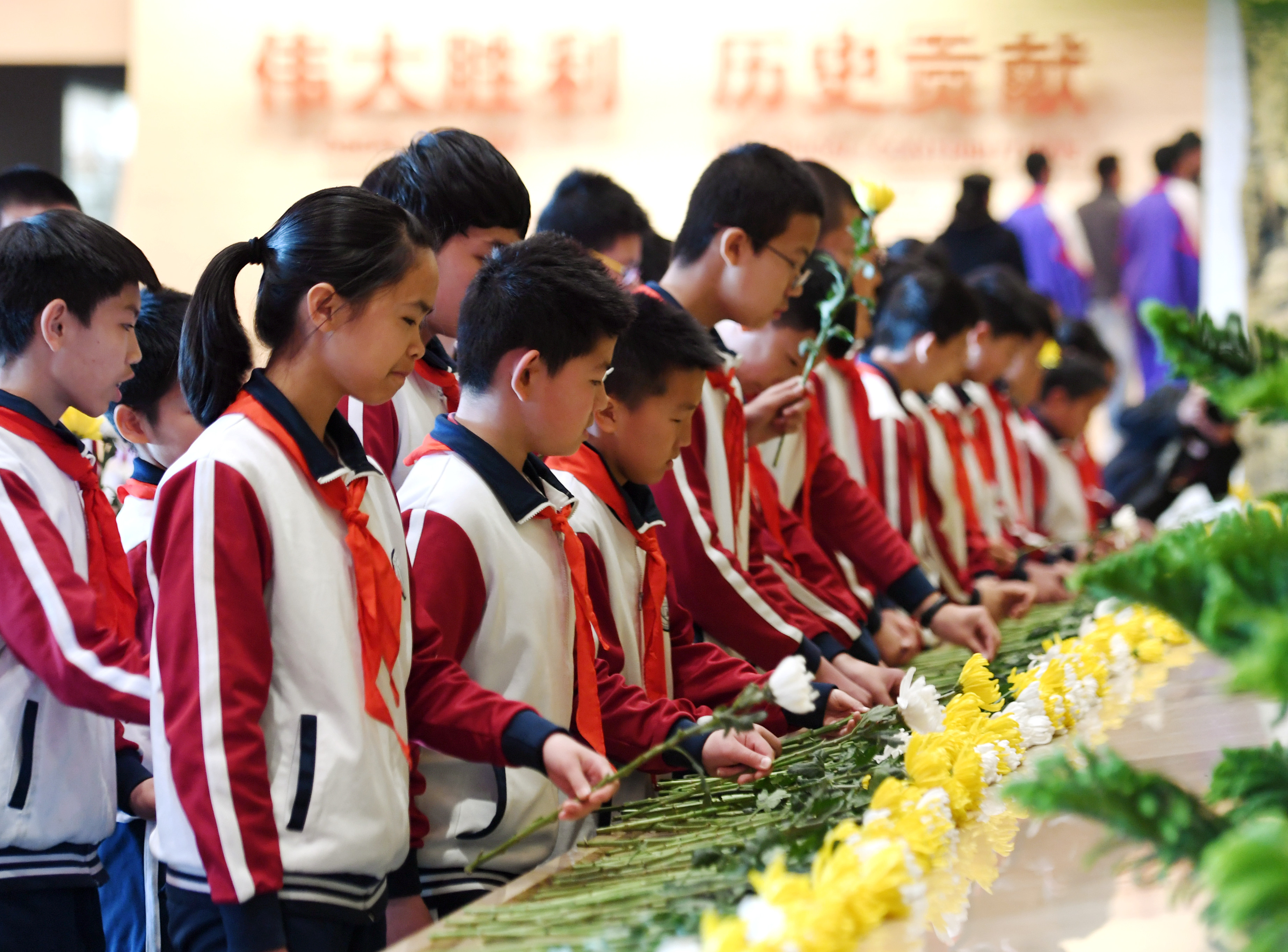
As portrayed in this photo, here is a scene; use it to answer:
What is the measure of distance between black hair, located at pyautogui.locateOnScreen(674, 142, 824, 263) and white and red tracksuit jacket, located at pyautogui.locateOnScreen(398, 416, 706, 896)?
917mm

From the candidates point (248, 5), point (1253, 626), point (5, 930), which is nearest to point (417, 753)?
point (5, 930)

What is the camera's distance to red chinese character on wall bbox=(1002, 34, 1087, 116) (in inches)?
288

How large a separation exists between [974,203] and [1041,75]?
1.45m

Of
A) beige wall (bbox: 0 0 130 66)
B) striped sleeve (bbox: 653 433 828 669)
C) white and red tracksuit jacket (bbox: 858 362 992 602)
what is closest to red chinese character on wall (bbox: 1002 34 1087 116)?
white and red tracksuit jacket (bbox: 858 362 992 602)

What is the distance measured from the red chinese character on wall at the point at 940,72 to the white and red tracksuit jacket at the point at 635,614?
573 cm

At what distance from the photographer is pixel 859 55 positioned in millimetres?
7168

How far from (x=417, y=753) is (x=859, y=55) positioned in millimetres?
6199

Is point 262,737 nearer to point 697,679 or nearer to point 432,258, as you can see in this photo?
point 432,258

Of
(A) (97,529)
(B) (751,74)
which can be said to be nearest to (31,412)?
(A) (97,529)

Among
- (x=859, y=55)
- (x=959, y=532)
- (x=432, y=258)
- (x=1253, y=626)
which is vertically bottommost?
(x=959, y=532)

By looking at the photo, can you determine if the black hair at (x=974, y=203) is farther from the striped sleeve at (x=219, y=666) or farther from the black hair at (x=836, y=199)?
the striped sleeve at (x=219, y=666)

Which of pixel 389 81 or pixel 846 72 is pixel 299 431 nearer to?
pixel 389 81

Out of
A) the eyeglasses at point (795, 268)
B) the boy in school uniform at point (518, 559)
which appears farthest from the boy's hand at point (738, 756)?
the eyeglasses at point (795, 268)

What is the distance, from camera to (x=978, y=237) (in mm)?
6422
